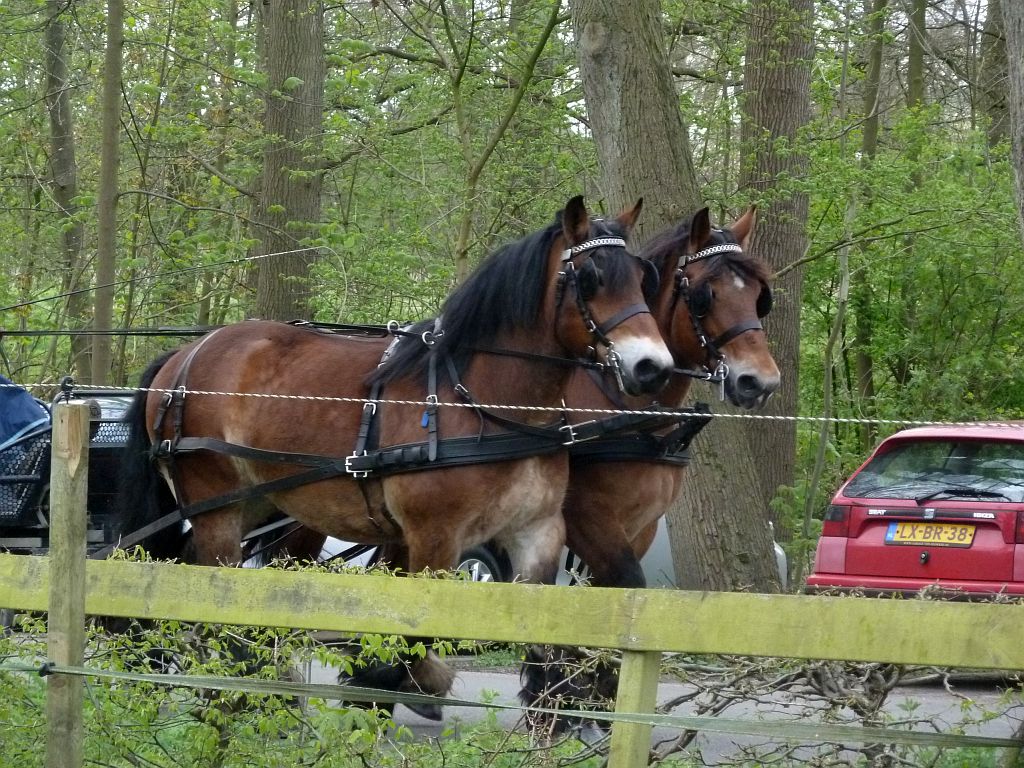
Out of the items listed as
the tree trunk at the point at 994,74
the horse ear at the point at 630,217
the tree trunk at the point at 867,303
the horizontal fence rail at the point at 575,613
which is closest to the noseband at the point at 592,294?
the horse ear at the point at 630,217

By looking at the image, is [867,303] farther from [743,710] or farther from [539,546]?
[743,710]

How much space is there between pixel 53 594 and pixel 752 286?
3.75 meters

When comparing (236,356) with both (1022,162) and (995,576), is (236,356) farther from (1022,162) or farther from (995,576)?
(995,576)

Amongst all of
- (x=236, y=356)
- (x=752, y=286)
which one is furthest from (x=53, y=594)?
(x=752, y=286)

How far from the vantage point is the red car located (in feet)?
25.1

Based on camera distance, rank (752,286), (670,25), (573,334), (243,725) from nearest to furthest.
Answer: (243,725), (573,334), (752,286), (670,25)

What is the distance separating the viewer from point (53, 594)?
336 centimetres

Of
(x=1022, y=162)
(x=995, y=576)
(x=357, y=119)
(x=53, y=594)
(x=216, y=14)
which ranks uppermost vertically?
(x=216, y=14)

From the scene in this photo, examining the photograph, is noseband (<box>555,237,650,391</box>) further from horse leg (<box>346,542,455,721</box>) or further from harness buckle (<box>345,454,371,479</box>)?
horse leg (<box>346,542,455,721</box>)

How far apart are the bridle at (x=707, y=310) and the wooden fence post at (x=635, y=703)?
3.03 meters

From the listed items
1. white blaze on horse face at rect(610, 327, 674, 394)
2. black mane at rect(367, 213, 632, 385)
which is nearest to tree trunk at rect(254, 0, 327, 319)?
black mane at rect(367, 213, 632, 385)

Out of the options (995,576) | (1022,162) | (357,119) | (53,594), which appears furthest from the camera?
(357,119)

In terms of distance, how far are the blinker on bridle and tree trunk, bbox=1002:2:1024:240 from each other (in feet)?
6.45

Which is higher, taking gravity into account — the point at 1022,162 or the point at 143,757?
the point at 1022,162
